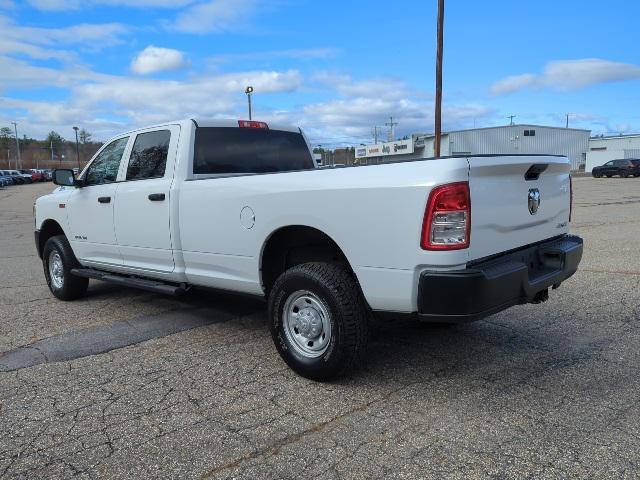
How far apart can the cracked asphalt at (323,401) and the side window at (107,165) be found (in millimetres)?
1473

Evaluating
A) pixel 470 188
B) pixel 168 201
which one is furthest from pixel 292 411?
pixel 168 201

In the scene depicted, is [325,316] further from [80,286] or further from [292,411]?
[80,286]

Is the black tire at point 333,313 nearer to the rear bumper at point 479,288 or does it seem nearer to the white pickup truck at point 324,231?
the white pickup truck at point 324,231

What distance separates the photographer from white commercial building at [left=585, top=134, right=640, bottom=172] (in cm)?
6425

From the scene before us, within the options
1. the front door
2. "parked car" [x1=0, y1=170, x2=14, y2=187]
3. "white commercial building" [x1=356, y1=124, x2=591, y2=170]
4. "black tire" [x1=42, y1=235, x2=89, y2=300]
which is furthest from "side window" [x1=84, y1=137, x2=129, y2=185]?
"white commercial building" [x1=356, y1=124, x2=591, y2=170]

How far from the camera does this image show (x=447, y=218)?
123 inches

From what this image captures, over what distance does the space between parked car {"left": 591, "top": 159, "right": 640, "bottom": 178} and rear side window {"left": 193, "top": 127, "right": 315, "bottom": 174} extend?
148ft

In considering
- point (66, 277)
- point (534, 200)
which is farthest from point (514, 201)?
point (66, 277)

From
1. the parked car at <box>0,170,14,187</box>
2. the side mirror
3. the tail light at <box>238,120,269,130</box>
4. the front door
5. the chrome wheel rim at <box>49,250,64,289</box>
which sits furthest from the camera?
the parked car at <box>0,170,14,187</box>

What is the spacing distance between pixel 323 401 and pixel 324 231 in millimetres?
1107

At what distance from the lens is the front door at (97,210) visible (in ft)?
18.6

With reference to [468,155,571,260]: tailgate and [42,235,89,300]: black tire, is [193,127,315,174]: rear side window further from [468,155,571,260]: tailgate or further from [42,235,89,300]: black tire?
[468,155,571,260]: tailgate

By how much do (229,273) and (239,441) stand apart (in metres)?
1.68

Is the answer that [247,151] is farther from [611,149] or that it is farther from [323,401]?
[611,149]
